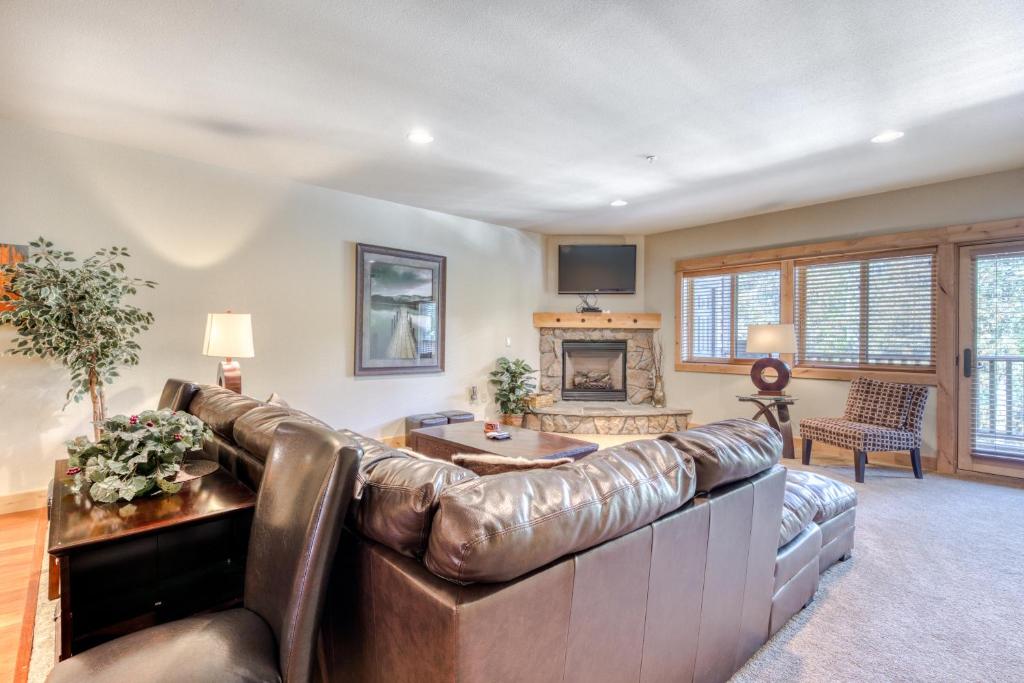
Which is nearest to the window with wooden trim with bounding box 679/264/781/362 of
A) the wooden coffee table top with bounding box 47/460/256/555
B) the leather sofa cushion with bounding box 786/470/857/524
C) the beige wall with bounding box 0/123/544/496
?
the beige wall with bounding box 0/123/544/496

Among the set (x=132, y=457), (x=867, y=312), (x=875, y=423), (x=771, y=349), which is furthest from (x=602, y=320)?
(x=132, y=457)

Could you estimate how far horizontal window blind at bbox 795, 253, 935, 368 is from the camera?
4539 mm

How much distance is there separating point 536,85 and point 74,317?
9.95 feet

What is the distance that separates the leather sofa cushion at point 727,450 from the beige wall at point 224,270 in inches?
149

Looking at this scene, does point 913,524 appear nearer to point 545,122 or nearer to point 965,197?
point 965,197

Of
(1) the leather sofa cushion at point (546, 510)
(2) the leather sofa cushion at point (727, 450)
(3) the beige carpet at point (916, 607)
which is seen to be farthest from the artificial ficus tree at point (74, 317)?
(3) the beige carpet at point (916, 607)

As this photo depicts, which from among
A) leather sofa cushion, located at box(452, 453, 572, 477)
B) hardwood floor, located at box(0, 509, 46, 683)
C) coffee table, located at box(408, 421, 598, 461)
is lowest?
hardwood floor, located at box(0, 509, 46, 683)

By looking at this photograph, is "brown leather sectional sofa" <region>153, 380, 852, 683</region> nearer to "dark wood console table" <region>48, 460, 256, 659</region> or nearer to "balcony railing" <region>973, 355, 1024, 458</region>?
"dark wood console table" <region>48, 460, 256, 659</region>

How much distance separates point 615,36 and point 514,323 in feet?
13.8

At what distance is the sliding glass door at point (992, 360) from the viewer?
Result: 403 cm

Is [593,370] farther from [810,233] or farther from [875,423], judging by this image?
[875,423]

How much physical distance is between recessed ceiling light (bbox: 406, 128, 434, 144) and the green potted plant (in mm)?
3048

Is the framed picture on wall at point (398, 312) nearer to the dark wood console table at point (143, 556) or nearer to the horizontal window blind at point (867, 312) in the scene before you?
the dark wood console table at point (143, 556)

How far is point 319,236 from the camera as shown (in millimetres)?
4625
